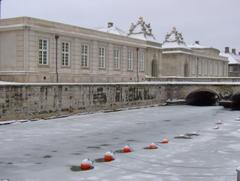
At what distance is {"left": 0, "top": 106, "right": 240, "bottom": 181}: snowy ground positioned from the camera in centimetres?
1165

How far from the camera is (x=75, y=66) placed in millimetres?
36156

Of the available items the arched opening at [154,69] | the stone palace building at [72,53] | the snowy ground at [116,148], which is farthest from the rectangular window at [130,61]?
the snowy ground at [116,148]

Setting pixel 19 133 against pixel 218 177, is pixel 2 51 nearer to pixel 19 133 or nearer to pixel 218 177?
pixel 19 133

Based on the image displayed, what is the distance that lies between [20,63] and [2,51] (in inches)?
86.5

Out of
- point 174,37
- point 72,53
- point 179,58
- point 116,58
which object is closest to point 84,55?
point 72,53

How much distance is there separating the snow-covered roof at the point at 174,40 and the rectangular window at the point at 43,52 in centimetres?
2934

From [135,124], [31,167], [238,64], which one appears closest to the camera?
[31,167]

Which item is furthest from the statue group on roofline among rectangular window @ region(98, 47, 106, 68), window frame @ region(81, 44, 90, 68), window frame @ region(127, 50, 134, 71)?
window frame @ region(81, 44, 90, 68)

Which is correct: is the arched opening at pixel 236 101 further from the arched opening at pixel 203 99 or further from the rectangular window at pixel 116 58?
the rectangular window at pixel 116 58

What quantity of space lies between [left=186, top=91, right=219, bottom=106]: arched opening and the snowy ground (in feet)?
71.8

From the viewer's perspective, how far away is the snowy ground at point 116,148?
1165cm

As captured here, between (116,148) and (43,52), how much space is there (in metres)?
18.5

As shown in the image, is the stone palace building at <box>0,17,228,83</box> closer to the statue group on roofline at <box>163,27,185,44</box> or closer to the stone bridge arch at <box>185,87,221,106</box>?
the stone bridge arch at <box>185,87,221,106</box>

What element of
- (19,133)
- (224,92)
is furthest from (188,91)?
(19,133)
